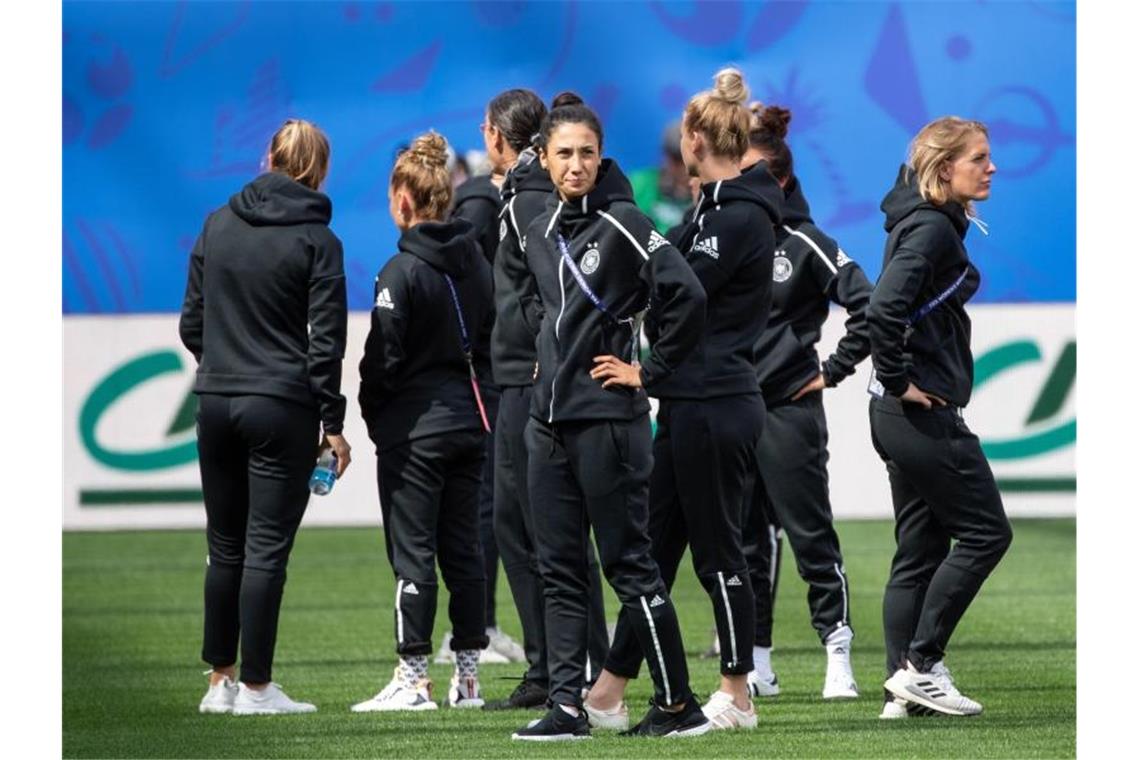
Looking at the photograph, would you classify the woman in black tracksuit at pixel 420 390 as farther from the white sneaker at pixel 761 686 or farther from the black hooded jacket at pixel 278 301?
the white sneaker at pixel 761 686

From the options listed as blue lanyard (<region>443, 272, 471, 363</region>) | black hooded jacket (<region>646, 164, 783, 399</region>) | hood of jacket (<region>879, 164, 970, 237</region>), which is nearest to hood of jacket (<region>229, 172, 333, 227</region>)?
blue lanyard (<region>443, 272, 471, 363</region>)

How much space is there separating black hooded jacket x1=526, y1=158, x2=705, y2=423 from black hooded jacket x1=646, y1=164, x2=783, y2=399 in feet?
0.43

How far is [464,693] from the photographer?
21.8 ft

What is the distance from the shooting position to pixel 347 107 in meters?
12.9

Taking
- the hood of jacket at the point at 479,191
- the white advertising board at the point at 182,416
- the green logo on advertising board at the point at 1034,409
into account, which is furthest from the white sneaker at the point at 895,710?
the green logo on advertising board at the point at 1034,409

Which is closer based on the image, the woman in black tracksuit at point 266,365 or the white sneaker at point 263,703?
the woman in black tracksuit at point 266,365

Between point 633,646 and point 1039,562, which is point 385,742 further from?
point 1039,562

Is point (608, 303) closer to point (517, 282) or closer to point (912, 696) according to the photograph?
point (517, 282)

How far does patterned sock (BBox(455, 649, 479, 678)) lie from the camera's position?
260 inches

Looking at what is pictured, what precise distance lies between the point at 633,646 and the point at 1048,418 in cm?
748

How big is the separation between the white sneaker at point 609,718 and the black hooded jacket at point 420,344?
104 cm

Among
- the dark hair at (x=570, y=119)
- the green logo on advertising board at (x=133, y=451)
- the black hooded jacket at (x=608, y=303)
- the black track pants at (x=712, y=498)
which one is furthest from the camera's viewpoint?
the green logo on advertising board at (x=133, y=451)

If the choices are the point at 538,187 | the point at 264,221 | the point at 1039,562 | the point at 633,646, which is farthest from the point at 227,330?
the point at 1039,562

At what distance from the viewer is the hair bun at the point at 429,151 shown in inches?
255
